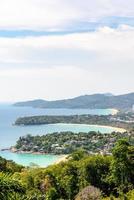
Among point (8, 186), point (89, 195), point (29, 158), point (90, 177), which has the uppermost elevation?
point (8, 186)

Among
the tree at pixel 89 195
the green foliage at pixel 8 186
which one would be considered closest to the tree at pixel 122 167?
the tree at pixel 89 195

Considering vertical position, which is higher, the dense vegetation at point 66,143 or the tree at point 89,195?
the tree at point 89,195

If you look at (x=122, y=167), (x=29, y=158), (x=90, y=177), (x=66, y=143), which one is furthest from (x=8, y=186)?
(x=66, y=143)

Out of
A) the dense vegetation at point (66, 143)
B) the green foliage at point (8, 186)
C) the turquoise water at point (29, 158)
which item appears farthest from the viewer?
the dense vegetation at point (66, 143)

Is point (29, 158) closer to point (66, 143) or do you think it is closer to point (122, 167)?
point (66, 143)

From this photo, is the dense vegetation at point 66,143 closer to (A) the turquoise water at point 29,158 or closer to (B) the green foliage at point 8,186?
(A) the turquoise water at point 29,158

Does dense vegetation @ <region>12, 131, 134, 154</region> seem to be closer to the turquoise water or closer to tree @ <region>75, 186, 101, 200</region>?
the turquoise water

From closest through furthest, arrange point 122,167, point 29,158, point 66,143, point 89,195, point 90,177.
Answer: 1. point 89,195
2. point 122,167
3. point 90,177
4. point 29,158
5. point 66,143

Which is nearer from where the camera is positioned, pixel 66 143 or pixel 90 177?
pixel 90 177

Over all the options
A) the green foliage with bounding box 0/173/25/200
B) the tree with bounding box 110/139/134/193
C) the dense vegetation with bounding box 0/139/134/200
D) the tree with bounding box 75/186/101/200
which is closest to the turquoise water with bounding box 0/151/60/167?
the dense vegetation with bounding box 0/139/134/200
